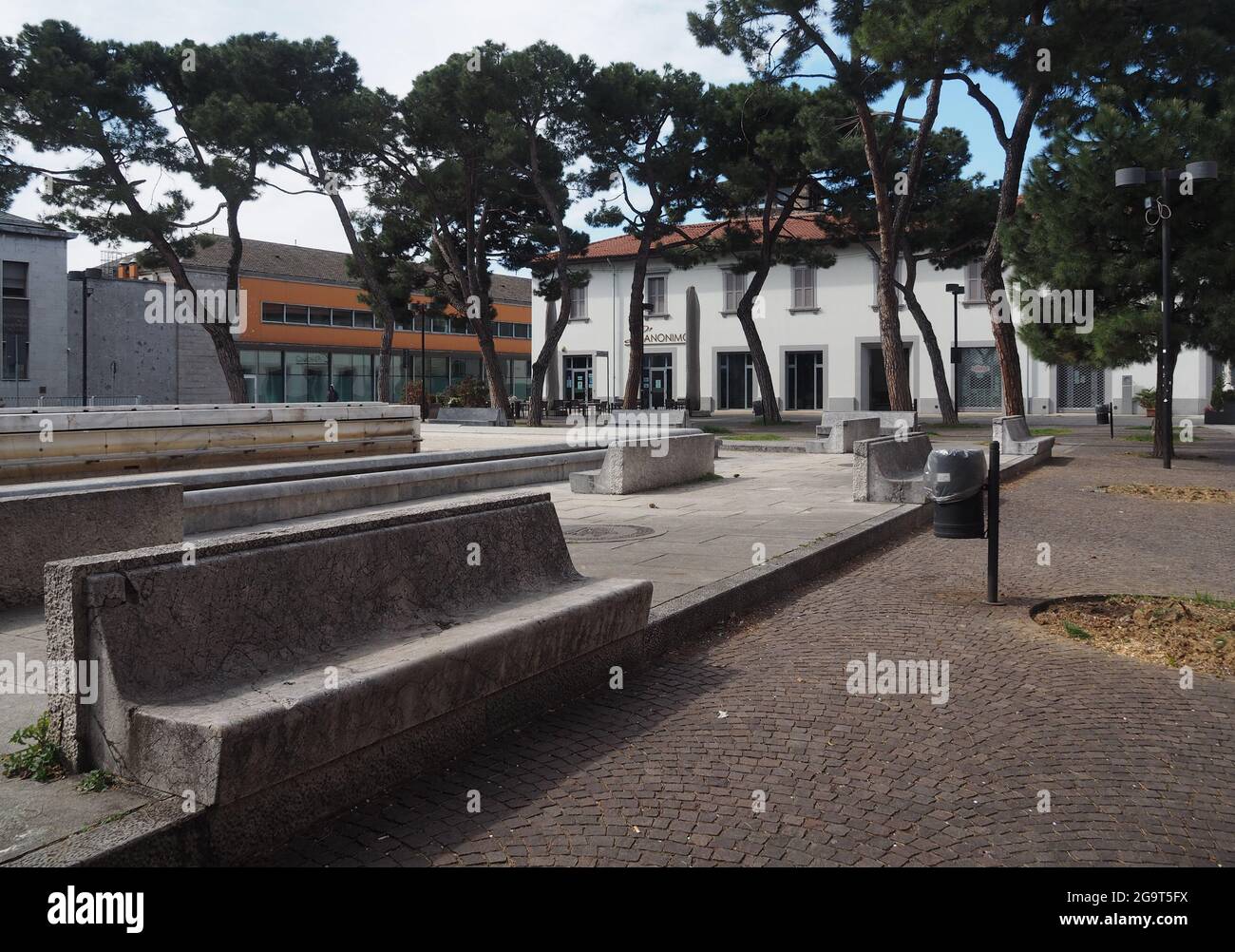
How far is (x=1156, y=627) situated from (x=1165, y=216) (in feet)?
42.7

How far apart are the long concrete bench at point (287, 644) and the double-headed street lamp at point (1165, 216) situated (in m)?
15.2

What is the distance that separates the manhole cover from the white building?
34452 mm

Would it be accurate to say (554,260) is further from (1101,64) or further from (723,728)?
(723,728)

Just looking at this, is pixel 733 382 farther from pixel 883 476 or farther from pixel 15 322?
pixel 883 476

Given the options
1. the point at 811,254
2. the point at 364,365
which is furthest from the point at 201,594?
the point at 364,365

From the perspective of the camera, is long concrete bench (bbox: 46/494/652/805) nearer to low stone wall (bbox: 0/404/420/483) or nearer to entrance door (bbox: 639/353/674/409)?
low stone wall (bbox: 0/404/420/483)

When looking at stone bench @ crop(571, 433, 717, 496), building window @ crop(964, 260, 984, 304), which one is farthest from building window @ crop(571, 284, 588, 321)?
stone bench @ crop(571, 433, 717, 496)

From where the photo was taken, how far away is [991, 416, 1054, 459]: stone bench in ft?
A: 63.6

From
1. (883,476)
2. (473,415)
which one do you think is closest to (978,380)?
(473,415)

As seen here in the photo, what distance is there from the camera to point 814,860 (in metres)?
3.10

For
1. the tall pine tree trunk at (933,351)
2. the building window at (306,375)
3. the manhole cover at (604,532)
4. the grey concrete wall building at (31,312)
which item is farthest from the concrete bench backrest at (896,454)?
the building window at (306,375)

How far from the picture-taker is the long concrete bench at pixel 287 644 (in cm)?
305

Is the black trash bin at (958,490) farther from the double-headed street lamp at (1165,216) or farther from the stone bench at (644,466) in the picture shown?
the double-headed street lamp at (1165,216)
